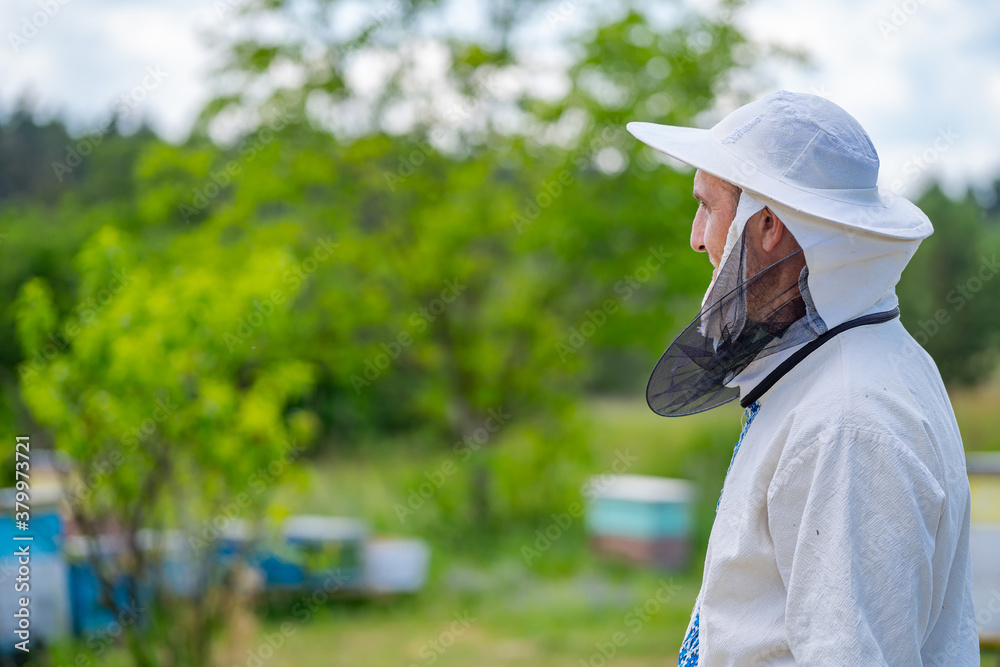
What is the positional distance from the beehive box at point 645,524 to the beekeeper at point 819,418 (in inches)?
232

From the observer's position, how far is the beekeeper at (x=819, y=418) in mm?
1012

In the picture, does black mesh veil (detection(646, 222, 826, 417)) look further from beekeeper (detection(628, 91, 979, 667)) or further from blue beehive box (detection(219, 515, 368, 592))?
blue beehive box (detection(219, 515, 368, 592))

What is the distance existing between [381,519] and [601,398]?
15.2 ft

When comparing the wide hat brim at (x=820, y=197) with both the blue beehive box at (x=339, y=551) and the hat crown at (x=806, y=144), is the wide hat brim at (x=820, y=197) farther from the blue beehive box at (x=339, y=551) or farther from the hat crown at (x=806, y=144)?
the blue beehive box at (x=339, y=551)

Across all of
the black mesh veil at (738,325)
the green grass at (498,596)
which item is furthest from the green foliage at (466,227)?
the black mesh veil at (738,325)

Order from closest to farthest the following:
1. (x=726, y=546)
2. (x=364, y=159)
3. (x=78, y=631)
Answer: (x=726, y=546) < (x=78, y=631) < (x=364, y=159)

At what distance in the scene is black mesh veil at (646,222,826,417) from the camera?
3.97ft

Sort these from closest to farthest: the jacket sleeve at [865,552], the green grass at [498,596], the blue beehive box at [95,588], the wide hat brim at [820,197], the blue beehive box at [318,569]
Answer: the jacket sleeve at [865,552] → the wide hat brim at [820,197] → the blue beehive box at [95,588] → the green grass at [498,596] → the blue beehive box at [318,569]

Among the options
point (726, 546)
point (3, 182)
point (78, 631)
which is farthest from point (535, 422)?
point (3, 182)

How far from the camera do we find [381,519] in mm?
8055

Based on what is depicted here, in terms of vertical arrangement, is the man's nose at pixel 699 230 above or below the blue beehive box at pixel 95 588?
above

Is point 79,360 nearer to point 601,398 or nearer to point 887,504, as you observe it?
point 887,504

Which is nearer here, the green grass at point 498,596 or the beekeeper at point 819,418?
the beekeeper at point 819,418

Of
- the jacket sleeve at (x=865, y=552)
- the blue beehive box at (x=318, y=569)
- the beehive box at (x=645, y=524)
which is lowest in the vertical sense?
the beehive box at (x=645, y=524)
